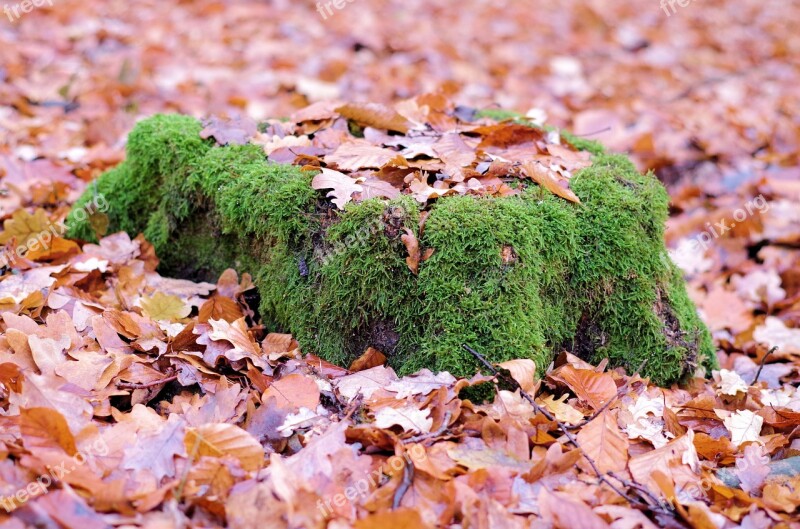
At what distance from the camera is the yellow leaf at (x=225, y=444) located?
2.26 m

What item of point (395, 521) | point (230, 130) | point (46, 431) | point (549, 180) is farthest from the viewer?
point (230, 130)

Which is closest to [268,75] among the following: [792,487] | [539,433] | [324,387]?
[324,387]

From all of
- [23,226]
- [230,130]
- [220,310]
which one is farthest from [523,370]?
[23,226]

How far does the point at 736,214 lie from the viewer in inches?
203

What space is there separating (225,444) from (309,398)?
0.42 meters

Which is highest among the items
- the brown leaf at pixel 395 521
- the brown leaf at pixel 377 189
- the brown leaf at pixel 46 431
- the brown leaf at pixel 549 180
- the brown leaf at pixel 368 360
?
the brown leaf at pixel 377 189

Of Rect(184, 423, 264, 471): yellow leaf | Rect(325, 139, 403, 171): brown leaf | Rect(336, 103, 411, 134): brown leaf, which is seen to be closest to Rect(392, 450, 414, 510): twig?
Rect(184, 423, 264, 471): yellow leaf

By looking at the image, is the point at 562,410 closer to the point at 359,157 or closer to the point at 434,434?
the point at 434,434

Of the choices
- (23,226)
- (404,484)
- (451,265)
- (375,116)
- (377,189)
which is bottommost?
(404,484)

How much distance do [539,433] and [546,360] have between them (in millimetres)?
493

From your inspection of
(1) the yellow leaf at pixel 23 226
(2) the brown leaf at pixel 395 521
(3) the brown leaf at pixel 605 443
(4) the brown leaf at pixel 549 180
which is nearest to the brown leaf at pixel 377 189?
(4) the brown leaf at pixel 549 180

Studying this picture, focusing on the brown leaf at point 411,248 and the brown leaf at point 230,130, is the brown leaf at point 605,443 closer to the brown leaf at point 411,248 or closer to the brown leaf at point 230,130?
the brown leaf at point 411,248

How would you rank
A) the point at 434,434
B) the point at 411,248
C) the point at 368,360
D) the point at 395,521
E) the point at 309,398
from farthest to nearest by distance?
1. the point at 368,360
2. the point at 411,248
3. the point at 309,398
4. the point at 434,434
5. the point at 395,521

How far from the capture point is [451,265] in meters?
2.74
